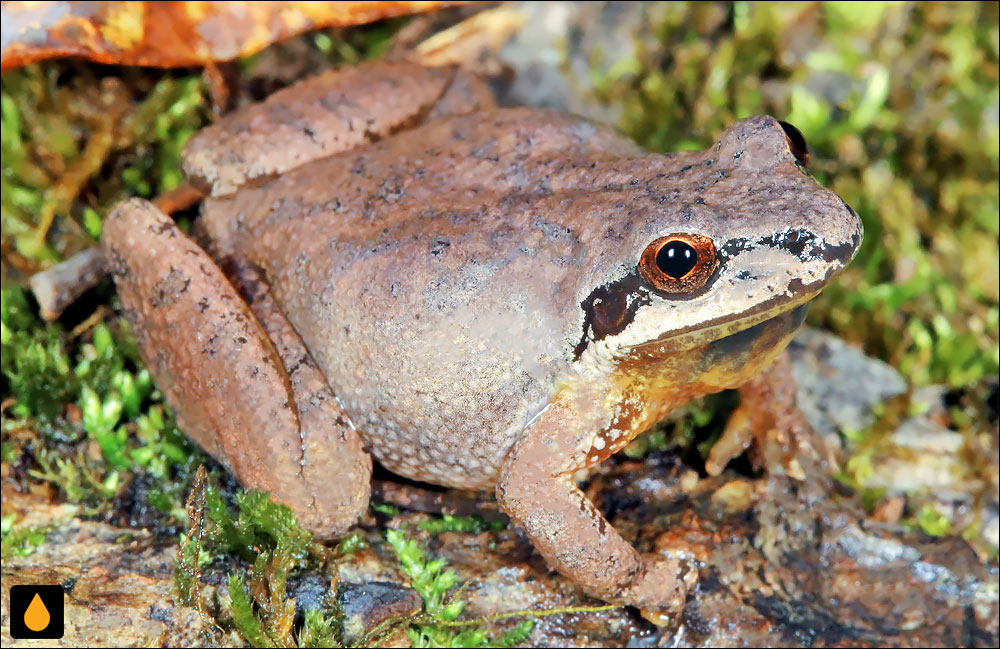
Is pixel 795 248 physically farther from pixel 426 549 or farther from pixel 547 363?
pixel 426 549

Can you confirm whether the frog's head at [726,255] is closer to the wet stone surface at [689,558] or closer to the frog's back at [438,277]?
the frog's back at [438,277]

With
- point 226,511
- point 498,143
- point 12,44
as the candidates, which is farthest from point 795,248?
point 12,44

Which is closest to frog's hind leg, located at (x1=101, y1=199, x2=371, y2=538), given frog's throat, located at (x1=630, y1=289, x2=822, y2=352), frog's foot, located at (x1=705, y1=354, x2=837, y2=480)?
frog's throat, located at (x1=630, y1=289, x2=822, y2=352)

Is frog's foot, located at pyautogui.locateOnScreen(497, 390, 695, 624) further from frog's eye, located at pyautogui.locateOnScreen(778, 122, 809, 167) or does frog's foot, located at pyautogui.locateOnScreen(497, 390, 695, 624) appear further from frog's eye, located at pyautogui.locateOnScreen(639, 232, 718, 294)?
frog's eye, located at pyautogui.locateOnScreen(778, 122, 809, 167)

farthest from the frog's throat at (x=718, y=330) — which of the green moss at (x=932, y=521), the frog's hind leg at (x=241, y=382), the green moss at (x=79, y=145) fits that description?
the green moss at (x=79, y=145)

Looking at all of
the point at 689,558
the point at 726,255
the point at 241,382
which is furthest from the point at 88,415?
the point at 726,255

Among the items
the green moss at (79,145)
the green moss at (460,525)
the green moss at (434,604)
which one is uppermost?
the green moss at (79,145)
